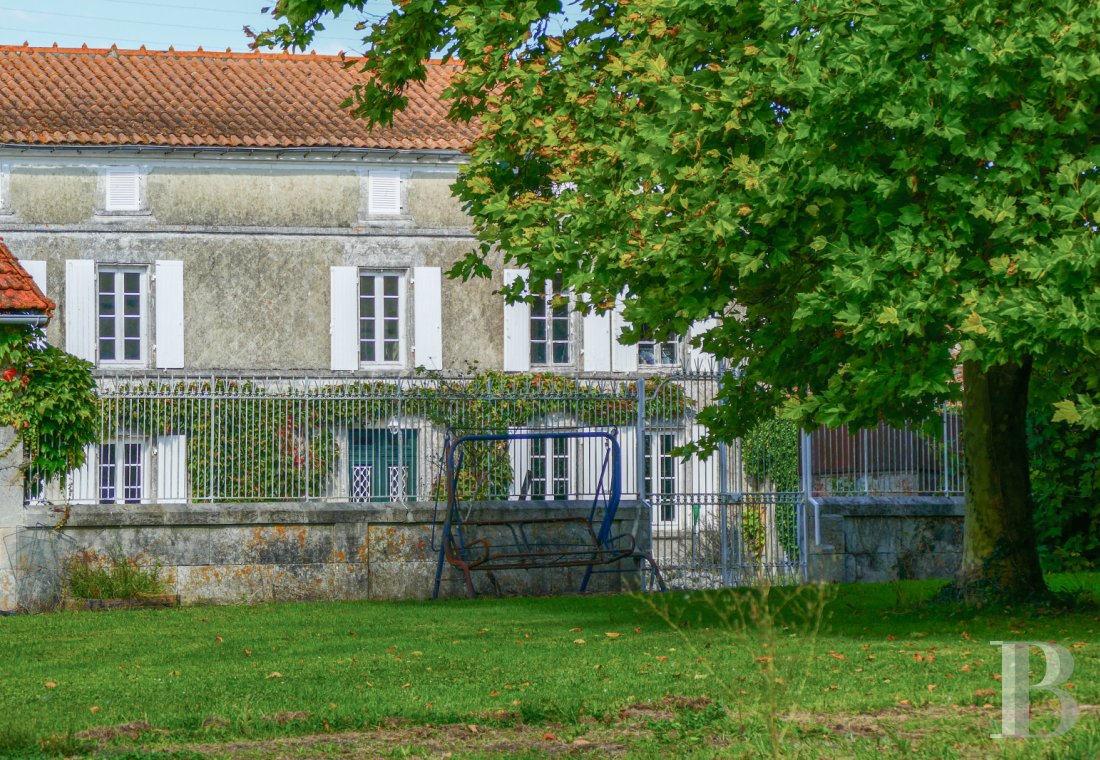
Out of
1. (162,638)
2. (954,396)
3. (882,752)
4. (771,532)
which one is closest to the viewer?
(882,752)

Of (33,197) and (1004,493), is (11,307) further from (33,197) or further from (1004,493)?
(33,197)

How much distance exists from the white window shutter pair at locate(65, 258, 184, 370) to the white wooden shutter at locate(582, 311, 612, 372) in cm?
718

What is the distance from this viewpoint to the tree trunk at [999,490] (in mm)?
12070

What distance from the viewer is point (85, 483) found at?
49.5 ft

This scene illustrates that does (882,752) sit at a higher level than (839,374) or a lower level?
lower

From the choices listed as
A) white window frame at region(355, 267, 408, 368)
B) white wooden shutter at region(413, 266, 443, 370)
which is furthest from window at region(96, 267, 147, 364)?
white wooden shutter at region(413, 266, 443, 370)

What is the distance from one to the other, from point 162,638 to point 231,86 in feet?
60.0

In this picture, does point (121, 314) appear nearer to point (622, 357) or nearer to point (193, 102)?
point (193, 102)

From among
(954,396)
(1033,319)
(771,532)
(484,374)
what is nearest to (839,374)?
(954,396)

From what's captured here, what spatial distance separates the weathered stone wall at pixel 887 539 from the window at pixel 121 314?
1344 centimetres

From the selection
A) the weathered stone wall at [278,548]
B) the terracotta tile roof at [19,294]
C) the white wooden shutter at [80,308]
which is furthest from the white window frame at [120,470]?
the white wooden shutter at [80,308]

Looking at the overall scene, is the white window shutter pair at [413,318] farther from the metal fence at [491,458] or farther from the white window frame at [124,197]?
the metal fence at [491,458]

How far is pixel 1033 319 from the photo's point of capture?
882 cm

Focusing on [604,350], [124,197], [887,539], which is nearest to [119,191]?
[124,197]
